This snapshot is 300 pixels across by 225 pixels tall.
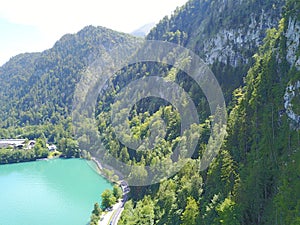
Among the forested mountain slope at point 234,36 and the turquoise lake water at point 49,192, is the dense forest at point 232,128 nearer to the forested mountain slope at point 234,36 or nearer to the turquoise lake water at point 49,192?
the forested mountain slope at point 234,36

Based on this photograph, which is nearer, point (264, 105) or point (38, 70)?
point (264, 105)

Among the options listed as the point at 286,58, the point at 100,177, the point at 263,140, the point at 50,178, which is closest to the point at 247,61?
the point at 286,58

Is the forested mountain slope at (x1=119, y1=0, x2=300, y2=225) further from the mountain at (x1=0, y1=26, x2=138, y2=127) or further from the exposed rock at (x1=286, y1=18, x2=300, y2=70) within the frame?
the mountain at (x1=0, y1=26, x2=138, y2=127)

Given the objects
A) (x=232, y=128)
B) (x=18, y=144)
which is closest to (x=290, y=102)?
(x=232, y=128)

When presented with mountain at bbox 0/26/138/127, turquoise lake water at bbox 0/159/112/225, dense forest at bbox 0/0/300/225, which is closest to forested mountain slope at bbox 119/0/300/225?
dense forest at bbox 0/0/300/225

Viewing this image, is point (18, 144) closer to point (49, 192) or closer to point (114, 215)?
point (49, 192)

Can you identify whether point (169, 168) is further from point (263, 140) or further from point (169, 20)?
point (169, 20)
